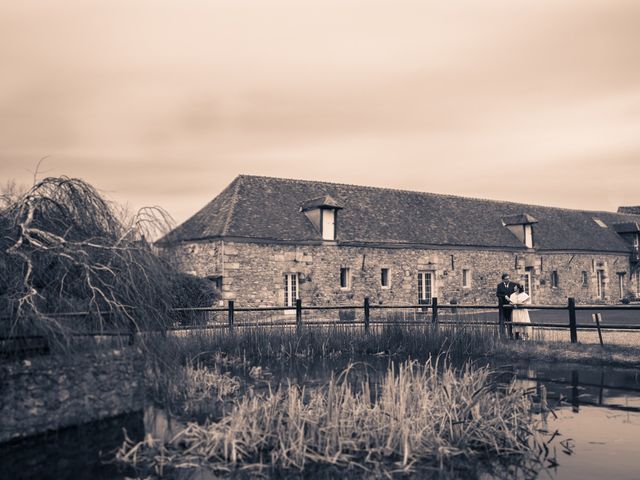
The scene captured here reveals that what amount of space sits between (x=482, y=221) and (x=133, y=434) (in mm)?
25335

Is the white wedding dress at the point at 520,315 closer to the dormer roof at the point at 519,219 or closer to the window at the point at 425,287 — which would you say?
the window at the point at 425,287

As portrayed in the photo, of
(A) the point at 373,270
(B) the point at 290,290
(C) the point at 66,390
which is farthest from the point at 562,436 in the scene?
(A) the point at 373,270

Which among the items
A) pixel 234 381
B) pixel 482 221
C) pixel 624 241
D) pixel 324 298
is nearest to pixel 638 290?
pixel 624 241

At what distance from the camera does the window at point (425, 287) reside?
26.5m

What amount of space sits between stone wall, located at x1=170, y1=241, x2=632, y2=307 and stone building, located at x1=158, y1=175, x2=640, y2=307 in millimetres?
42

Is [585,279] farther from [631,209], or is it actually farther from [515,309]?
[515,309]

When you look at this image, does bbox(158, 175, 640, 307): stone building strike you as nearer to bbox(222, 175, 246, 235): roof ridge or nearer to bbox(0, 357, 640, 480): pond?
bbox(222, 175, 246, 235): roof ridge

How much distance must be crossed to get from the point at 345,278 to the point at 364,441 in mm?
18301

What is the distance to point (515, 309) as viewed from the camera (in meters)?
14.7

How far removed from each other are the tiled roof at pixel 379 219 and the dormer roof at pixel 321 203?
33 centimetres

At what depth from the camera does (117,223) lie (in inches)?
328

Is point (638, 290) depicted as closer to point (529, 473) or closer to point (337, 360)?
point (337, 360)

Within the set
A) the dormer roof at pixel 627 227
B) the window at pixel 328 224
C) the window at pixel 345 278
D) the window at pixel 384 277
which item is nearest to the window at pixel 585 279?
the dormer roof at pixel 627 227

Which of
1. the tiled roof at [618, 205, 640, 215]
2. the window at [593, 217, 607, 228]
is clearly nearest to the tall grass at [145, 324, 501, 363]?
the window at [593, 217, 607, 228]
